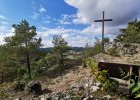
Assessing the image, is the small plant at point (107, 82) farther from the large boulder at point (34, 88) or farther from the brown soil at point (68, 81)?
the large boulder at point (34, 88)

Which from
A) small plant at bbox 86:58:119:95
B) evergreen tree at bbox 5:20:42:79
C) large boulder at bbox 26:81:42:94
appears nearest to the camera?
small plant at bbox 86:58:119:95

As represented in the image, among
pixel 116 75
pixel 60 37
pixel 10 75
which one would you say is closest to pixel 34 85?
pixel 116 75

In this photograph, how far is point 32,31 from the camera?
3072 cm

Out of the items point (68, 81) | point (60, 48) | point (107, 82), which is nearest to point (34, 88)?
point (68, 81)

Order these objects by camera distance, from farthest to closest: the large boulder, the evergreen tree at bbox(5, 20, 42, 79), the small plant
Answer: the evergreen tree at bbox(5, 20, 42, 79) → the large boulder → the small plant

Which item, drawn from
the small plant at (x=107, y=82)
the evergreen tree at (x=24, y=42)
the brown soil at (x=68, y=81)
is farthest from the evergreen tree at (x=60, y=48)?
the small plant at (x=107, y=82)

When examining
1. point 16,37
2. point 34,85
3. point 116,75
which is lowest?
point 34,85

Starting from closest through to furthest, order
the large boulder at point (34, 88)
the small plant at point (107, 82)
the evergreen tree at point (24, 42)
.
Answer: the small plant at point (107, 82), the large boulder at point (34, 88), the evergreen tree at point (24, 42)

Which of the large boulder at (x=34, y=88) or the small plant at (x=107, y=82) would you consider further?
the large boulder at (x=34, y=88)

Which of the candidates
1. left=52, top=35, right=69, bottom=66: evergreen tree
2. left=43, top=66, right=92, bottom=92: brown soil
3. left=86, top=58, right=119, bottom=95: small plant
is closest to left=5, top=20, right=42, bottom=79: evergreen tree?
left=52, top=35, right=69, bottom=66: evergreen tree

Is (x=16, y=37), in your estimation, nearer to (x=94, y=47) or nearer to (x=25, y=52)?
(x=25, y=52)

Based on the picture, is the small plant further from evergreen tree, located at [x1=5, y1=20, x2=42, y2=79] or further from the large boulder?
evergreen tree, located at [x1=5, y1=20, x2=42, y2=79]

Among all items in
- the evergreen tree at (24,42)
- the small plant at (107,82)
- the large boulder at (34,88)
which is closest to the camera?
the small plant at (107,82)

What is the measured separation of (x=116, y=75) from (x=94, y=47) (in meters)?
20.5
